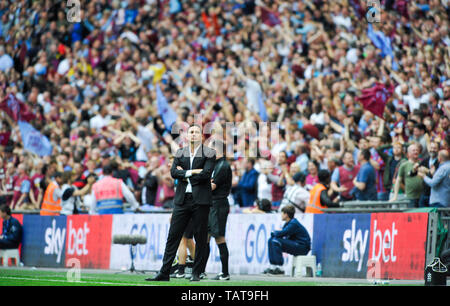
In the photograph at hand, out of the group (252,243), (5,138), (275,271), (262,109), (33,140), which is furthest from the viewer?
(5,138)

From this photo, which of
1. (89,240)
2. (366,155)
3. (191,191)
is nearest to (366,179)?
(366,155)

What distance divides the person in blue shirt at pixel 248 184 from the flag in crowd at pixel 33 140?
7494 millimetres

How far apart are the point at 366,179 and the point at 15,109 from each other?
41.8 feet

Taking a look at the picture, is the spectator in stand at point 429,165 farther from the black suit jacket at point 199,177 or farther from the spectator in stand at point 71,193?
the spectator in stand at point 71,193

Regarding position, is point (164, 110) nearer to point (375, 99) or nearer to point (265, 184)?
point (265, 184)

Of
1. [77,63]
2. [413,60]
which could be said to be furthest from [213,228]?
[77,63]

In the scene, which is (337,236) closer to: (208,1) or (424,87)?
(424,87)

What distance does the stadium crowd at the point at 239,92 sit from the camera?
18781mm

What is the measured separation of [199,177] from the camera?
13867 mm

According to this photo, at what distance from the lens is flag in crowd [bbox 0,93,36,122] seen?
26.4 metres

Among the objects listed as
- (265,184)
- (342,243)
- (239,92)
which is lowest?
(342,243)

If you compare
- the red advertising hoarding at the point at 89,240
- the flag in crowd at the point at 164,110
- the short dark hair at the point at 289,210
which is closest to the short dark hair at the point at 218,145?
the short dark hair at the point at 289,210

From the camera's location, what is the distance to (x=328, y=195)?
60.1ft

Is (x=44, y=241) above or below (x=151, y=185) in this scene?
below
